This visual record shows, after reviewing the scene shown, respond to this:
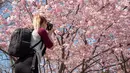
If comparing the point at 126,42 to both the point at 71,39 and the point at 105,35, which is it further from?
the point at 71,39

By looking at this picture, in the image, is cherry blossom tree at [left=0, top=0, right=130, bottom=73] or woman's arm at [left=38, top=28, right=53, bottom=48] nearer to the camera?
woman's arm at [left=38, top=28, right=53, bottom=48]

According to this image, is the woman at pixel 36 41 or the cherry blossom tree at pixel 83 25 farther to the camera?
the cherry blossom tree at pixel 83 25

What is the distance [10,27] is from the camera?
21.4ft

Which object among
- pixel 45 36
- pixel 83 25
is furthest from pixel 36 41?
pixel 83 25

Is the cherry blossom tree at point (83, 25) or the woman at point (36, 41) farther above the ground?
the woman at point (36, 41)

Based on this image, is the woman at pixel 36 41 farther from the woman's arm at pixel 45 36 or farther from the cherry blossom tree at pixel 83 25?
the cherry blossom tree at pixel 83 25

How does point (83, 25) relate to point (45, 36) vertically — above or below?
below

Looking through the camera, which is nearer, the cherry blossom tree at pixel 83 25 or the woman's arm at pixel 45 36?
the woman's arm at pixel 45 36

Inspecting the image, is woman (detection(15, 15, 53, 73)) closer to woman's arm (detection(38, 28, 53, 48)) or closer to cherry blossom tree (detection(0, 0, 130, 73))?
woman's arm (detection(38, 28, 53, 48))

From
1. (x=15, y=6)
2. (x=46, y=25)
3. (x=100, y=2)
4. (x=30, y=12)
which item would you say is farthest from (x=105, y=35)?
(x=46, y=25)

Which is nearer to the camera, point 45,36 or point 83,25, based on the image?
point 45,36

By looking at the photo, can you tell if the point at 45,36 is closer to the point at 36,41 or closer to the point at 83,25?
the point at 36,41

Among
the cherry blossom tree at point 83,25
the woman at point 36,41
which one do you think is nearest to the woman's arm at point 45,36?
the woman at point 36,41

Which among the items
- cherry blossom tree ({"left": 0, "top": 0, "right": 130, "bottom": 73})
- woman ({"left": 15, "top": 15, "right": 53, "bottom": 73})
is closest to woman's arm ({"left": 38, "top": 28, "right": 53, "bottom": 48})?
woman ({"left": 15, "top": 15, "right": 53, "bottom": 73})
